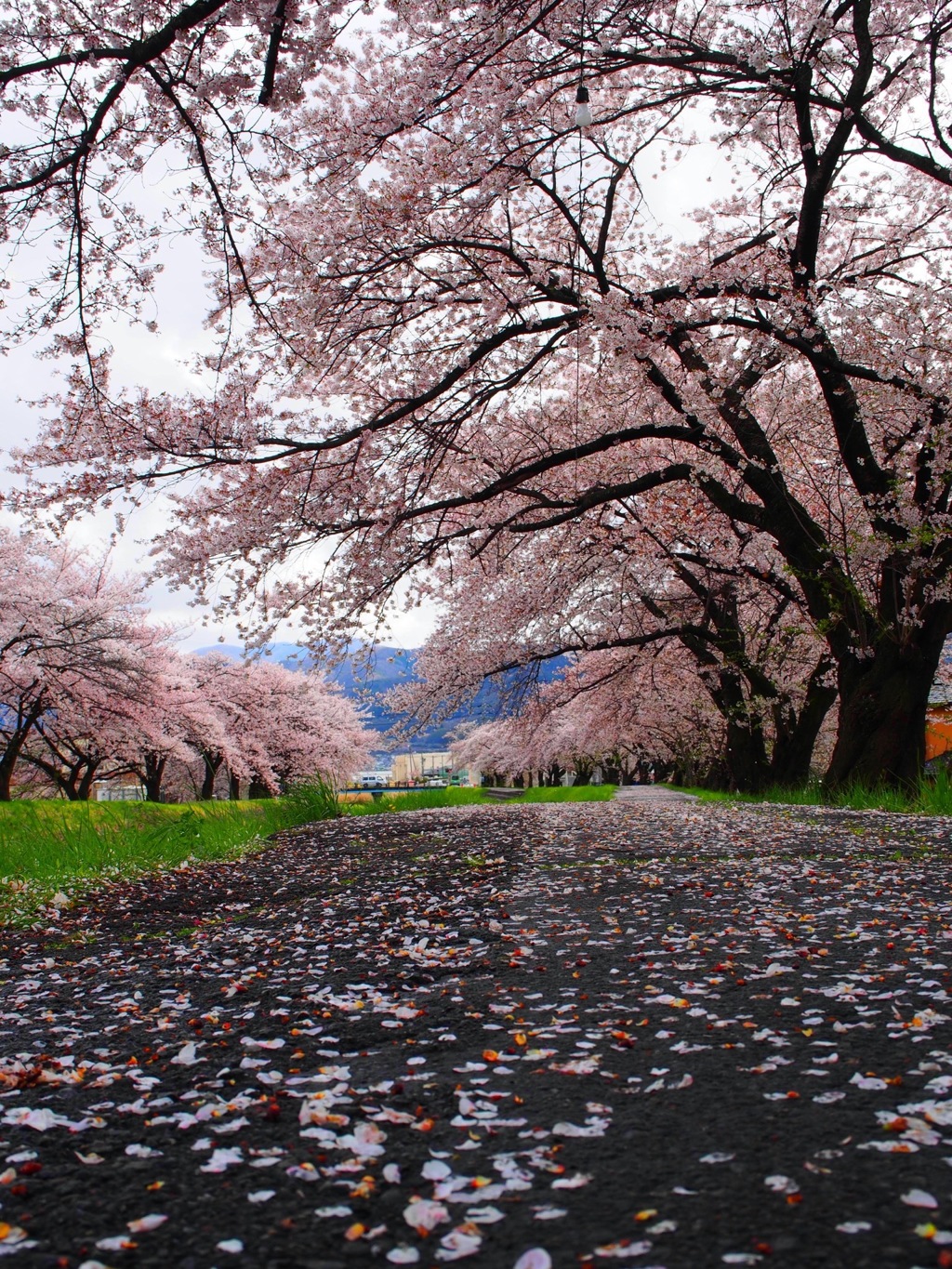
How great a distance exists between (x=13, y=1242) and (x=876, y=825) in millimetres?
7707

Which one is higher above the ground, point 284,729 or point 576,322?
point 576,322

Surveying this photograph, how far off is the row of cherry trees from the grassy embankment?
1.83 m

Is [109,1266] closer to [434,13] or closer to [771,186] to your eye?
[434,13]

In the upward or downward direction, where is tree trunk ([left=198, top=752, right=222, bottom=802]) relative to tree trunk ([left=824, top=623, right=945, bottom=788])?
downward

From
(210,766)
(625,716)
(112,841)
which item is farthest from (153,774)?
(112,841)

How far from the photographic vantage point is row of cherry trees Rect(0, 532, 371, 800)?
59.0 feet

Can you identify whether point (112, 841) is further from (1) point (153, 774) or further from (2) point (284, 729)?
(2) point (284, 729)

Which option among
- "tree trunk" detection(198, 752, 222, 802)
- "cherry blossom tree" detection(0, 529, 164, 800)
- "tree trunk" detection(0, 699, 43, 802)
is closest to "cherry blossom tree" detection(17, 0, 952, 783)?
"cherry blossom tree" detection(0, 529, 164, 800)

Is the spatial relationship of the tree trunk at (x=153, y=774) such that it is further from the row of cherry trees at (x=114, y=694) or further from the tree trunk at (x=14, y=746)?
the tree trunk at (x=14, y=746)

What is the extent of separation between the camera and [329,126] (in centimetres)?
757

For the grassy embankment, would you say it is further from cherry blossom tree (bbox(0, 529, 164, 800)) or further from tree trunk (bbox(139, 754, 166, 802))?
tree trunk (bbox(139, 754, 166, 802))

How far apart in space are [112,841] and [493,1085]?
6.20 metres

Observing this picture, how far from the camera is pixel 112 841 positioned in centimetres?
745

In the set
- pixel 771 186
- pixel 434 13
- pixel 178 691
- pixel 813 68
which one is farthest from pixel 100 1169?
pixel 178 691
